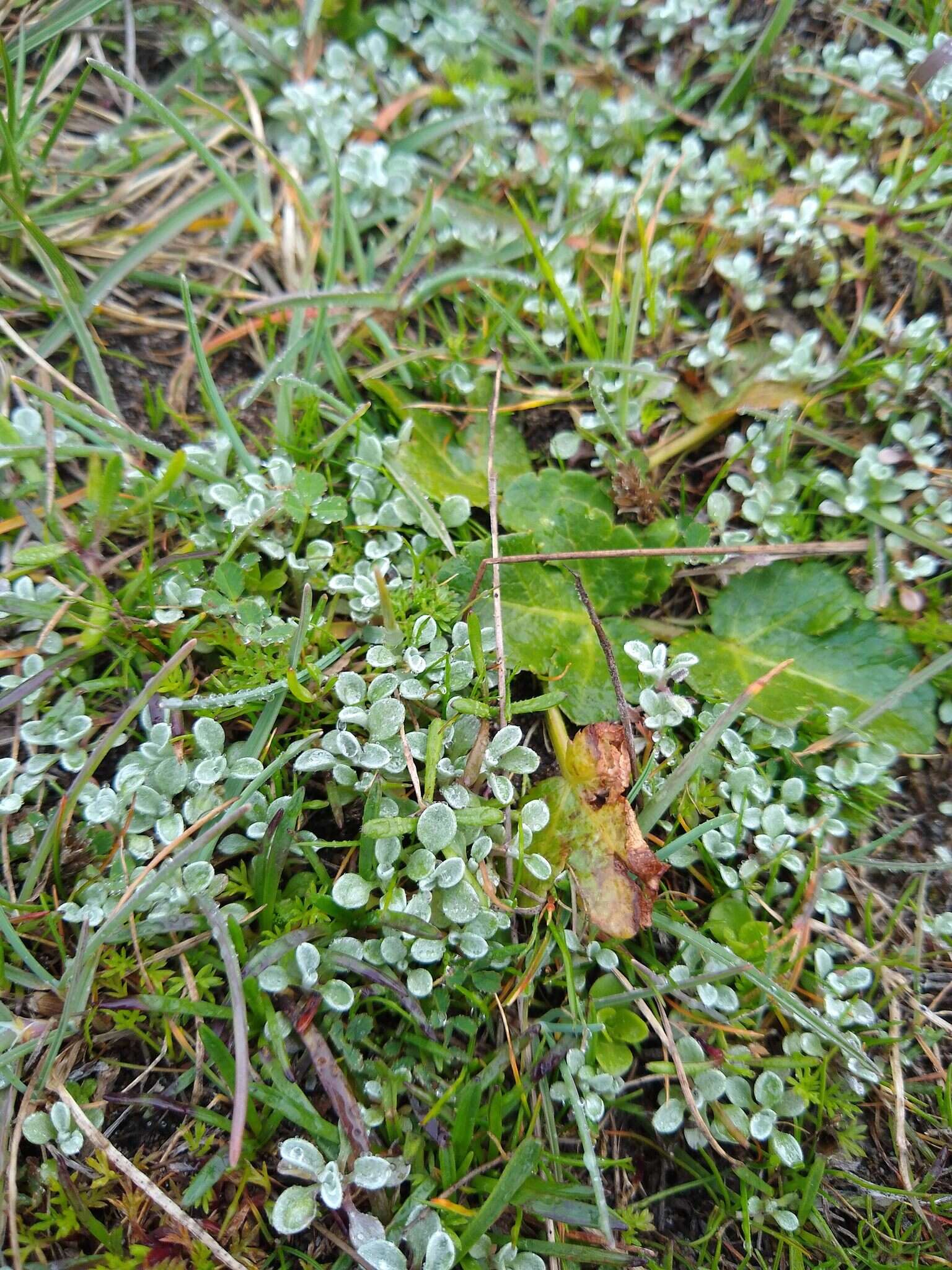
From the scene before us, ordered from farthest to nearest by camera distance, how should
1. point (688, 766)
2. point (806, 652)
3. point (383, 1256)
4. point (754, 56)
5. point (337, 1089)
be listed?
1. point (754, 56)
2. point (806, 652)
3. point (688, 766)
4. point (337, 1089)
5. point (383, 1256)

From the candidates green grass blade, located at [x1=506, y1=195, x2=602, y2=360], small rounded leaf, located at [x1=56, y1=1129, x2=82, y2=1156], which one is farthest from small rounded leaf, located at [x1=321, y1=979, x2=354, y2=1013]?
green grass blade, located at [x1=506, y1=195, x2=602, y2=360]

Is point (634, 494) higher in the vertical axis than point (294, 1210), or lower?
higher

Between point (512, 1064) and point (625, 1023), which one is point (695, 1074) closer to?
point (625, 1023)

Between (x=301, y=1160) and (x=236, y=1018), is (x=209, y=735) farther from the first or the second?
(x=301, y=1160)

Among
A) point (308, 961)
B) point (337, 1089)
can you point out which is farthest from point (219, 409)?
point (337, 1089)

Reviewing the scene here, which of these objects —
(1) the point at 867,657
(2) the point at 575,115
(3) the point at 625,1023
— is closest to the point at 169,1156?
(3) the point at 625,1023

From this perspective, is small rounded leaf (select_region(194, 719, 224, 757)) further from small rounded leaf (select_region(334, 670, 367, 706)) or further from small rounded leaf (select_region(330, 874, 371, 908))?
small rounded leaf (select_region(330, 874, 371, 908))

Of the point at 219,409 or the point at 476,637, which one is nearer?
the point at 476,637
